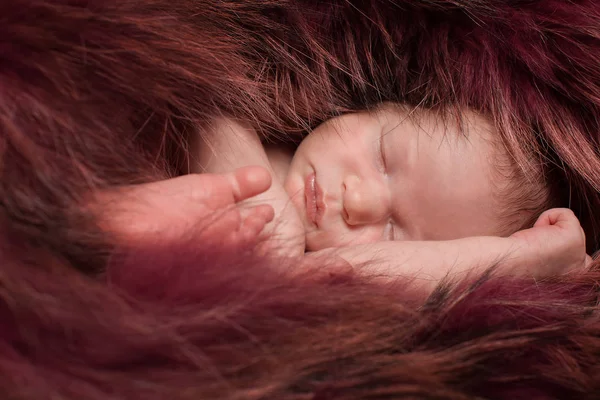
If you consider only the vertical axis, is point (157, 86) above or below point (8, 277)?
above

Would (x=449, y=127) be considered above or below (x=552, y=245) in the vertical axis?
above

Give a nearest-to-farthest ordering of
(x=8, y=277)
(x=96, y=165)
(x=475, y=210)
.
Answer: (x=8, y=277) → (x=96, y=165) → (x=475, y=210)

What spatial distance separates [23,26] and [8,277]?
0.80 feet

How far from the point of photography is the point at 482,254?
82cm

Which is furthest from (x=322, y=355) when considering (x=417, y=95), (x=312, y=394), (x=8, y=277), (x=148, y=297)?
(x=417, y=95)

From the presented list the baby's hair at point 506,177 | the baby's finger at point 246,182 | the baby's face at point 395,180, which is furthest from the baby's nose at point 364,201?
the baby's finger at point 246,182

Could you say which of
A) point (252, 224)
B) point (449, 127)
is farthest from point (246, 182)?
point (449, 127)

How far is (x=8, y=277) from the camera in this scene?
1.67ft

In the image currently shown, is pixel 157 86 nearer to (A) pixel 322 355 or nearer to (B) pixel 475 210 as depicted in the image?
(A) pixel 322 355

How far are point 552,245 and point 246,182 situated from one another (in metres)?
0.43

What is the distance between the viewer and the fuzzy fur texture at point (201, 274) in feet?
1.67

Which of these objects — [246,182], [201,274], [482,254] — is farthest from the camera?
[482,254]

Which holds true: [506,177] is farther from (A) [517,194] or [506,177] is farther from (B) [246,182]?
(B) [246,182]

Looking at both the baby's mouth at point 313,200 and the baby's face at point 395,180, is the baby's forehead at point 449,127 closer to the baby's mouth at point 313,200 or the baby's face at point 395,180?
the baby's face at point 395,180
